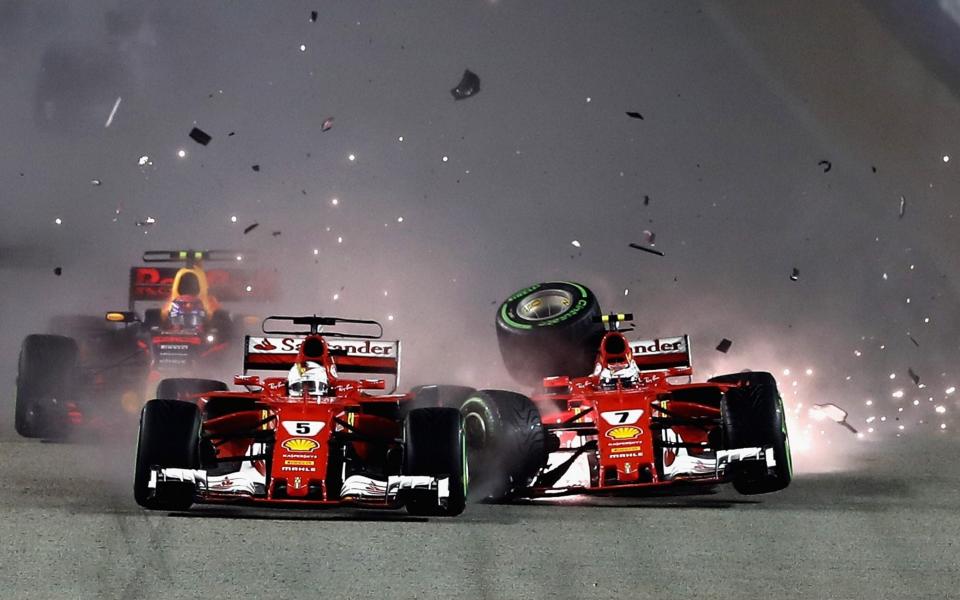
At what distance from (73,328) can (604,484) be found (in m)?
12.7

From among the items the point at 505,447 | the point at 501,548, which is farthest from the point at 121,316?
the point at 501,548

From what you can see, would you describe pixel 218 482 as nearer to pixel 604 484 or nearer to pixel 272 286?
pixel 604 484

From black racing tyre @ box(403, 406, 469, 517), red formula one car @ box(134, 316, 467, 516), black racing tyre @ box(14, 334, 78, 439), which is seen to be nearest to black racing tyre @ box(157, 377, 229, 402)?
red formula one car @ box(134, 316, 467, 516)

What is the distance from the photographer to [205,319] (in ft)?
62.2

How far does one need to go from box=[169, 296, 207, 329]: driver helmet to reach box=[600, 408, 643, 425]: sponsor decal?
9471 millimetres

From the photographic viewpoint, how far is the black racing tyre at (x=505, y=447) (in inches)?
439

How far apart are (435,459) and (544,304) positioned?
447 cm

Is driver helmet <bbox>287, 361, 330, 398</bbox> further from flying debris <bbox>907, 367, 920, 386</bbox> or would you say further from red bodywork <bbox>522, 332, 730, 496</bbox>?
flying debris <bbox>907, 367, 920, 386</bbox>

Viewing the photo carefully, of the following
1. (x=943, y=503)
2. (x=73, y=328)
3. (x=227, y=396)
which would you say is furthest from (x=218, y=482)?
(x=73, y=328)

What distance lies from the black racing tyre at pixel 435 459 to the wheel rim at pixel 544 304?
3.91 metres

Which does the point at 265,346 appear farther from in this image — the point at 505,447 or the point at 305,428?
the point at 505,447

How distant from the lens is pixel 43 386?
1739 cm

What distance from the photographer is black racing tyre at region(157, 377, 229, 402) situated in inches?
482

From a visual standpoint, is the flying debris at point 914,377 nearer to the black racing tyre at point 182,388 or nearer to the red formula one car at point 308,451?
the red formula one car at point 308,451
